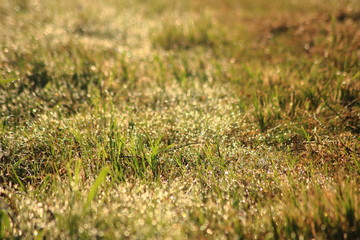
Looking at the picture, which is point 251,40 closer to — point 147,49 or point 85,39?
point 147,49

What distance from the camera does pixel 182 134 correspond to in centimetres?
198

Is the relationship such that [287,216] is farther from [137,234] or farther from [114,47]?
[114,47]

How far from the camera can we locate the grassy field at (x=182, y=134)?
1.31 meters

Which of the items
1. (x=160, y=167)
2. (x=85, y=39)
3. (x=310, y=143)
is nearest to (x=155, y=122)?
(x=160, y=167)

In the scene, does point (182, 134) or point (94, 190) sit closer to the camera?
point (94, 190)

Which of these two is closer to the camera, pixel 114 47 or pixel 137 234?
pixel 137 234

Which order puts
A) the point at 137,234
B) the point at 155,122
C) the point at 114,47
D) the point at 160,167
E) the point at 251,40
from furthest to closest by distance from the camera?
1. the point at 251,40
2. the point at 114,47
3. the point at 155,122
4. the point at 160,167
5. the point at 137,234

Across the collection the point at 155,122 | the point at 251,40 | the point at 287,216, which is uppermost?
the point at 251,40

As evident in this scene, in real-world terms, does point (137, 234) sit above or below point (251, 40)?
below

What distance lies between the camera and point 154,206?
1406 mm

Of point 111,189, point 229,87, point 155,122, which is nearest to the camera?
point 111,189

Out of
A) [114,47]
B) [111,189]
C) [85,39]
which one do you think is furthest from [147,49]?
[111,189]

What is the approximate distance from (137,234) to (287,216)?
0.73m

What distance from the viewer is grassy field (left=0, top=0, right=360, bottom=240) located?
131 centimetres
